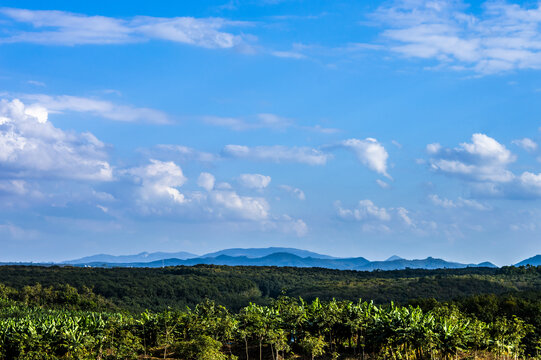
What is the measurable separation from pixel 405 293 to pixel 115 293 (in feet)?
189

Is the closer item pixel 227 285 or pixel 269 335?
pixel 269 335

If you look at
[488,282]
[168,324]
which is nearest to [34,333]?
[168,324]

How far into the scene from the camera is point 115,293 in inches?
4028

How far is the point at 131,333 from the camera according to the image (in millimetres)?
23891

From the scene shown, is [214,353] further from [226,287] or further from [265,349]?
[226,287]

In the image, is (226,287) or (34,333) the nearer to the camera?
(34,333)

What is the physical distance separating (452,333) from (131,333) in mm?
14328

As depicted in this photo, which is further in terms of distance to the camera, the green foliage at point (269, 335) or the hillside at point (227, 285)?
the hillside at point (227, 285)

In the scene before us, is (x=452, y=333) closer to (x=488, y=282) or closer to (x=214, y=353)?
(x=214, y=353)

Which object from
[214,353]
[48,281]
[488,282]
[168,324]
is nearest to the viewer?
[214,353]

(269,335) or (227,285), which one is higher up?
(269,335)

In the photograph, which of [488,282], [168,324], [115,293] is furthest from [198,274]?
[168,324]

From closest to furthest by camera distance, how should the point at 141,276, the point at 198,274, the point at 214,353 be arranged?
the point at 214,353 → the point at 141,276 → the point at 198,274

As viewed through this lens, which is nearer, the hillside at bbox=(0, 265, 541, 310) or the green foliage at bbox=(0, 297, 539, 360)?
the green foliage at bbox=(0, 297, 539, 360)
